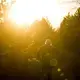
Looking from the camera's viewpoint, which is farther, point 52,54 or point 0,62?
point 0,62

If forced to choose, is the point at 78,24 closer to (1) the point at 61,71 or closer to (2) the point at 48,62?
(1) the point at 61,71

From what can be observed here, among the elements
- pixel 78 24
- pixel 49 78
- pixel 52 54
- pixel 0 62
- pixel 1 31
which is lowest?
pixel 49 78

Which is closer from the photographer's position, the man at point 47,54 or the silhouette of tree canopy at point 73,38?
the man at point 47,54

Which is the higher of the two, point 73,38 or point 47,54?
point 73,38

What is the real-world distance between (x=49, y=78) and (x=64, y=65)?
250 centimetres

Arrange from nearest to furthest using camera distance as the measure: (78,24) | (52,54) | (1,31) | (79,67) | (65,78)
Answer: (52,54) → (65,78) → (79,67) → (1,31) → (78,24)

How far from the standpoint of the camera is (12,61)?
1163cm

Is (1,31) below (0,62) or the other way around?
the other way around

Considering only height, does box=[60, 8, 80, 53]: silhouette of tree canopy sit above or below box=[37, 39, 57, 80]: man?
above

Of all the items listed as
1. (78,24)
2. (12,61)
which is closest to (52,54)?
(12,61)

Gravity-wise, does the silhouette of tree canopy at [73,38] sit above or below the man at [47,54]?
above

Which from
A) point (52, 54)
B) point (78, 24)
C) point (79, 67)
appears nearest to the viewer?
point (52, 54)

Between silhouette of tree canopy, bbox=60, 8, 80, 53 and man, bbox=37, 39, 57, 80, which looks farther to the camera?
silhouette of tree canopy, bbox=60, 8, 80, 53

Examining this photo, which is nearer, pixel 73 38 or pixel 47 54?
pixel 47 54
